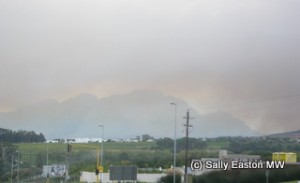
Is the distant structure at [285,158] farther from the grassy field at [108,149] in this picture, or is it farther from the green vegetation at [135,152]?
the grassy field at [108,149]

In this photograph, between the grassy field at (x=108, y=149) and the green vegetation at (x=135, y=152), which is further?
the grassy field at (x=108, y=149)

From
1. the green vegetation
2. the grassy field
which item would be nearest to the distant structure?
the green vegetation

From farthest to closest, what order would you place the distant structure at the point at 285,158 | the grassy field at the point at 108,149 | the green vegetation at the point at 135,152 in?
the grassy field at the point at 108,149
the green vegetation at the point at 135,152
the distant structure at the point at 285,158

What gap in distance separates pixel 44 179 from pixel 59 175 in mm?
5267

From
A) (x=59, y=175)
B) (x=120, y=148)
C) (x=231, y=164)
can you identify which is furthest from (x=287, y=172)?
(x=120, y=148)

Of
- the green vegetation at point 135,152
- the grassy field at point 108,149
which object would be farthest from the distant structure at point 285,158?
the grassy field at point 108,149

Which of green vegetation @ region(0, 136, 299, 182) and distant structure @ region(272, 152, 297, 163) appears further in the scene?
green vegetation @ region(0, 136, 299, 182)

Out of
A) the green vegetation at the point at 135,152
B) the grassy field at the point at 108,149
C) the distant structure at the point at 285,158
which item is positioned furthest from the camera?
the grassy field at the point at 108,149

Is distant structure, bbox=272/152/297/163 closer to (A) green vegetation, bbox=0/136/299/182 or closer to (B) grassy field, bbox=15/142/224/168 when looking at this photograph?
(A) green vegetation, bbox=0/136/299/182

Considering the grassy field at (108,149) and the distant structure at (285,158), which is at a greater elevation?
the grassy field at (108,149)

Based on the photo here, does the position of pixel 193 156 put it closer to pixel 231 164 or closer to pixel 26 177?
pixel 231 164

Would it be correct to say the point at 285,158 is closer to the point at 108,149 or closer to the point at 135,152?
the point at 135,152

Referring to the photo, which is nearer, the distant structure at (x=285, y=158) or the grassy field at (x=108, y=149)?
the distant structure at (x=285, y=158)

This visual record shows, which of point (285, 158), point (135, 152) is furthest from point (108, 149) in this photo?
point (285, 158)
